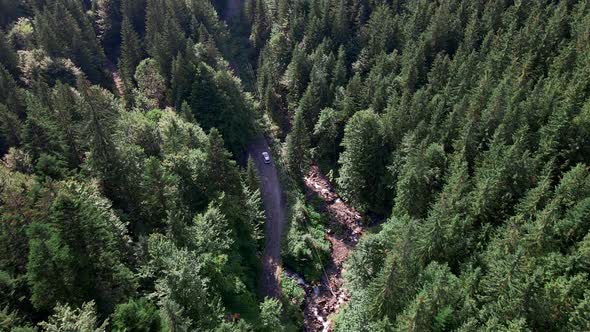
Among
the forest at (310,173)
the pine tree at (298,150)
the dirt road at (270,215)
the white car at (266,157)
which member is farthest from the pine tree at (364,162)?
the white car at (266,157)

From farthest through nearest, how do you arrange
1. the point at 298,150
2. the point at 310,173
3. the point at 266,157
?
the point at 310,173
the point at 266,157
the point at 298,150

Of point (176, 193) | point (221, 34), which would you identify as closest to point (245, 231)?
point (176, 193)

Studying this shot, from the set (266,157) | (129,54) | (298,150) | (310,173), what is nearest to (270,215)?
(298,150)

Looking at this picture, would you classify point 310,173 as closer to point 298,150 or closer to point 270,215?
point 298,150

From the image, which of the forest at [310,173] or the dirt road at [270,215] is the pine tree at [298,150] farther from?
the dirt road at [270,215]

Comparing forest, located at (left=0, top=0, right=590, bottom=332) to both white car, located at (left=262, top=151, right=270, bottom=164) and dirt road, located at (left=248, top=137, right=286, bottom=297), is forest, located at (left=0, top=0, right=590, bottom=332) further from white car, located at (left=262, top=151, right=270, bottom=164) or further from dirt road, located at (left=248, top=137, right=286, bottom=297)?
white car, located at (left=262, top=151, right=270, bottom=164)

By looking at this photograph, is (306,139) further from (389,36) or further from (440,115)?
(389,36)
